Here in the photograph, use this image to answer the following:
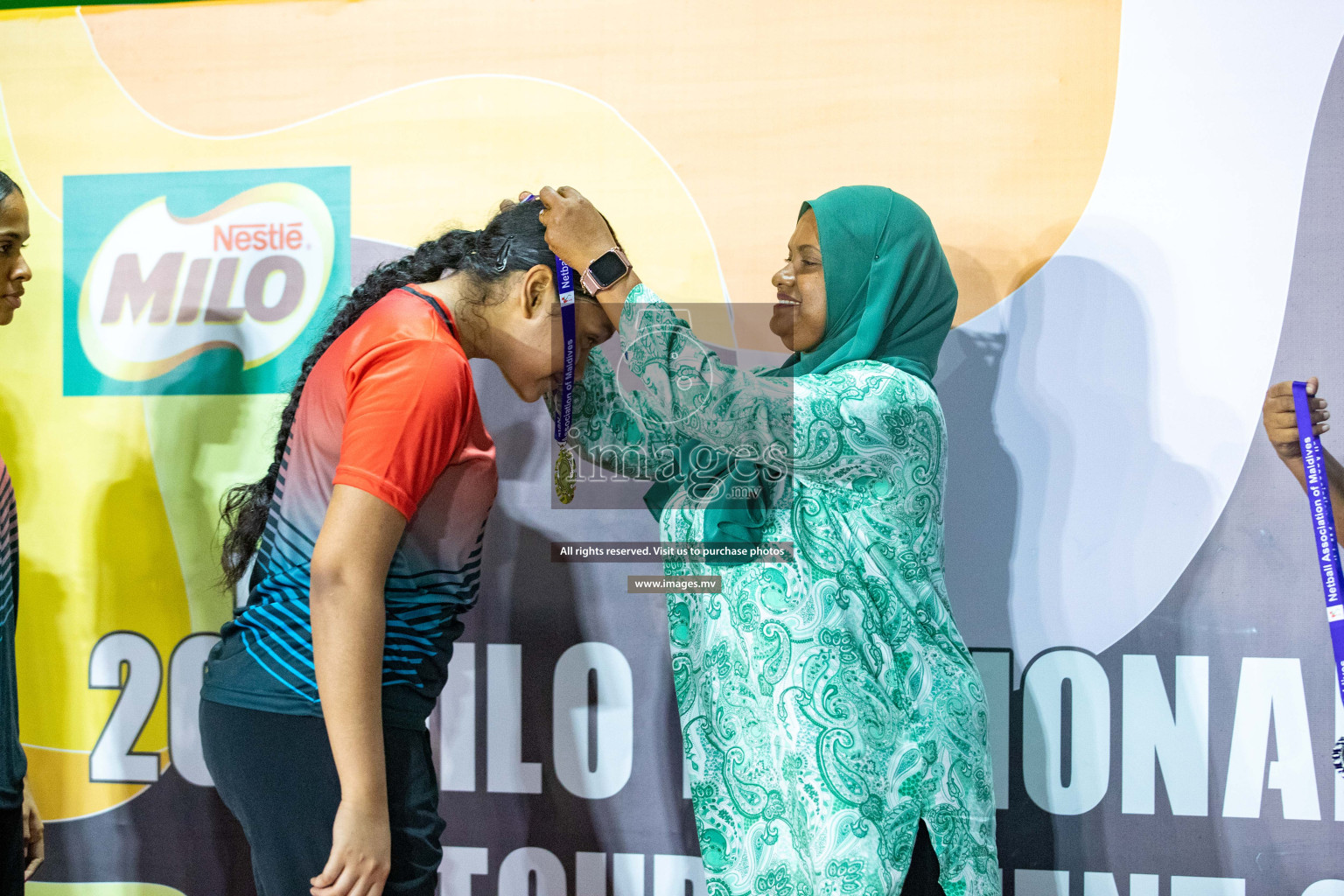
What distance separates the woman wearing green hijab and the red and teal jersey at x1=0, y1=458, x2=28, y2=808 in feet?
A: 3.41

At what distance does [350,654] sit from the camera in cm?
102

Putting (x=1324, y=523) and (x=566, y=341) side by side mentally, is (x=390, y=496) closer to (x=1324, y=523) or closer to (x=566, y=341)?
(x=566, y=341)

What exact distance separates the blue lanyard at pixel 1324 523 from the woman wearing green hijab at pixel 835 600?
66 cm

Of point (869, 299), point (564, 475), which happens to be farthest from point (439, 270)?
point (869, 299)

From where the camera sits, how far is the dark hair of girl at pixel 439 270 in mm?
1297

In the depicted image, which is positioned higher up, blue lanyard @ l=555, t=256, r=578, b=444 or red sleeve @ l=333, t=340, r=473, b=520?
blue lanyard @ l=555, t=256, r=578, b=444

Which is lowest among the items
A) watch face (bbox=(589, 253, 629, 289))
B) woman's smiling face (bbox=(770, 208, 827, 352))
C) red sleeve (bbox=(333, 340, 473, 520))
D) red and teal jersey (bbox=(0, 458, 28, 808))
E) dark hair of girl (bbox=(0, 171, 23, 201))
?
red and teal jersey (bbox=(0, 458, 28, 808))

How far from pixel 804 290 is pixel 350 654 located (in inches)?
36.8

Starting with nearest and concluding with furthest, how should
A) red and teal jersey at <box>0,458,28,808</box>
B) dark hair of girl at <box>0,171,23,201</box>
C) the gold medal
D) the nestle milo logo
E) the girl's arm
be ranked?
1. the girl's arm
2. red and teal jersey at <box>0,458,28,808</box>
3. dark hair of girl at <box>0,171,23,201</box>
4. the gold medal
5. the nestle milo logo

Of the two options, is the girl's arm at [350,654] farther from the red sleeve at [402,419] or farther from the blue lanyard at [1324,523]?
the blue lanyard at [1324,523]

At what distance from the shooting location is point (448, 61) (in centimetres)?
190

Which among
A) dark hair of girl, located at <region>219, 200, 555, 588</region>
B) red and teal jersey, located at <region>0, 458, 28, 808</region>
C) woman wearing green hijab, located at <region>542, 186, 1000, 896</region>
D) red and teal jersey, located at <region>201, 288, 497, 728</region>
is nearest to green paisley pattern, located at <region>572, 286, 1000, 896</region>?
woman wearing green hijab, located at <region>542, 186, 1000, 896</region>

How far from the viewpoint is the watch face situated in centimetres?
129

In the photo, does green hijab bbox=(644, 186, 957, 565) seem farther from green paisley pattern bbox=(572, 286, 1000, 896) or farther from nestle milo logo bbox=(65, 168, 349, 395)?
nestle milo logo bbox=(65, 168, 349, 395)
